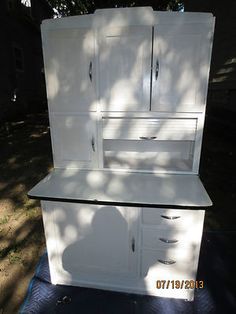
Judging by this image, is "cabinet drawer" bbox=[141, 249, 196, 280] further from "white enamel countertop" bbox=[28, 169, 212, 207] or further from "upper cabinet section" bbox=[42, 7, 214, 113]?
"upper cabinet section" bbox=[42, 7, 214, 113]

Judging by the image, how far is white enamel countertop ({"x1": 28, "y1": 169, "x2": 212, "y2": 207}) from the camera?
169cm

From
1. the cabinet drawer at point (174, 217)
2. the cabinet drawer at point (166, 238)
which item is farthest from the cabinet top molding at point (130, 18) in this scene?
the cabinet drawer at point (166, 238)

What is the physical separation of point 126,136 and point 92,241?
0.93 meters

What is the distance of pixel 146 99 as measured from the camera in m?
1.89

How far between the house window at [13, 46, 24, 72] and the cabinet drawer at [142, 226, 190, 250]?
9735mm

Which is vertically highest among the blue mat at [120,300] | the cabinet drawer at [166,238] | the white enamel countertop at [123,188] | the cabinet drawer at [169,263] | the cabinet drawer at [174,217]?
the white enamel countertop at [123,188]

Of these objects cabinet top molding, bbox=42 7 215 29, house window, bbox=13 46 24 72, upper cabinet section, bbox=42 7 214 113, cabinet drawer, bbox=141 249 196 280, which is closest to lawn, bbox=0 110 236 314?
cabinet drawer, bbox=141 249 196 280

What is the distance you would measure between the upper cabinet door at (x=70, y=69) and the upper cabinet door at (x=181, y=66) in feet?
1.73

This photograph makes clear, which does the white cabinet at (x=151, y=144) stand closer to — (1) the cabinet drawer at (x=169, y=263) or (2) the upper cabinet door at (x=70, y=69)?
(2) the upper cabinet door at (x=70, y=69)

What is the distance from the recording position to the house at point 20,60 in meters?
8.34

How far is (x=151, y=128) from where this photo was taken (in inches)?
77.1
